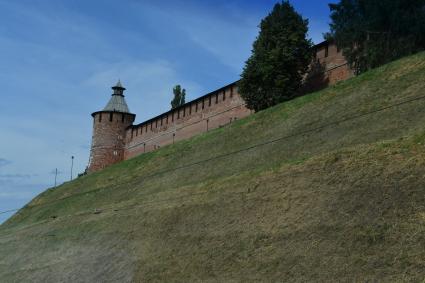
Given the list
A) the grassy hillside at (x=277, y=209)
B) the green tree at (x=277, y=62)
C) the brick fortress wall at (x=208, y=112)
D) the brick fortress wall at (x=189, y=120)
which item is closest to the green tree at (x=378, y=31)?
the brick fortress wall at (x=208, y=112)

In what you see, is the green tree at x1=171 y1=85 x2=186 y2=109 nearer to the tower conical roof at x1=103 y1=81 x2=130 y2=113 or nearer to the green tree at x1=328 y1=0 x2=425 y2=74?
the tower conical roof at x1=103 y1=81 x2=130 y2=113

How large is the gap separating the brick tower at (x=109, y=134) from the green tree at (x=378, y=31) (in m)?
18.8

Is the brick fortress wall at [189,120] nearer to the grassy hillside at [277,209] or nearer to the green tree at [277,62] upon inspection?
the green tree at [277,62]

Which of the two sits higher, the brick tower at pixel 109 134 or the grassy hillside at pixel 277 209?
the brick tower at pixel 109 134

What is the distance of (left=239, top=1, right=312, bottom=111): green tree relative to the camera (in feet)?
79.2

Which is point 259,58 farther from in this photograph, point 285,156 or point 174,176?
point 285,156

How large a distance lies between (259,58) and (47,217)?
1086 centimetres

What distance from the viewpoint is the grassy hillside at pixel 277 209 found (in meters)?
8.59

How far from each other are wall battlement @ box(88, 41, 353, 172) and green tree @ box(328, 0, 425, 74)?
1.38 m

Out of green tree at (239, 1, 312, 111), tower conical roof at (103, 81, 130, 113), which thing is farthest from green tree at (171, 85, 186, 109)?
green tree at (239, 1, 312, 111)

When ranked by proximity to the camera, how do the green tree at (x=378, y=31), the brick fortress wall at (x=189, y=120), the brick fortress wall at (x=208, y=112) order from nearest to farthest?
the green tree at (x=378, y=31), the brick fortress wall at (x=208, y=112), the brick fortress wall at (x=189, y=120)

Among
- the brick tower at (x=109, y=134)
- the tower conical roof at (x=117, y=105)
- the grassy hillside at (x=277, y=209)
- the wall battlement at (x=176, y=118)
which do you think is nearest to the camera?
the grassy hillside at (x=277, y=209)

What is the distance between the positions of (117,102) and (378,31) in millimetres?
21404

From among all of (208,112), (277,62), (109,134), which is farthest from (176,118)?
(277,62)
